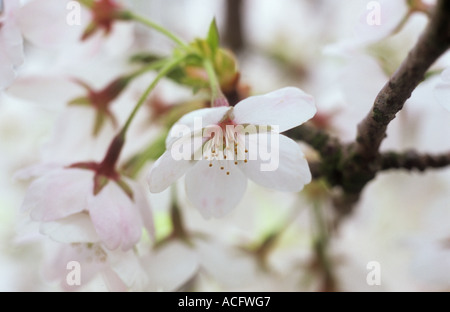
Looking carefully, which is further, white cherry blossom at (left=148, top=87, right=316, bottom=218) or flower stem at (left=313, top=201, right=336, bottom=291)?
flower stem at (left=313, top=201, right=336, bottom=291)

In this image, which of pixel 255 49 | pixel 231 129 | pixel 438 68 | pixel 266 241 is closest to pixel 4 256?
pixel 266 241

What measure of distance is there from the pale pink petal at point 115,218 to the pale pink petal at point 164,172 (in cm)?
5

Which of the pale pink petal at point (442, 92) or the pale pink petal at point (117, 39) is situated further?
the pale pink petal at point (117, 39)

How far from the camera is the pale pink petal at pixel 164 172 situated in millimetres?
411

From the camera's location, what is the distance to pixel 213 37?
528 mm

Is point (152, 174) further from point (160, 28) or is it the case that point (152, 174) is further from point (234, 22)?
point (234, 22)

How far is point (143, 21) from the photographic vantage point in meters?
0.61

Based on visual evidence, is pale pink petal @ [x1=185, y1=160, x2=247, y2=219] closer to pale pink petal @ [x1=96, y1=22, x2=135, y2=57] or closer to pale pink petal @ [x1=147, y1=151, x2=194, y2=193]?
pale pink petal @ [x1=147, y1=151, x2=194, y2=193]

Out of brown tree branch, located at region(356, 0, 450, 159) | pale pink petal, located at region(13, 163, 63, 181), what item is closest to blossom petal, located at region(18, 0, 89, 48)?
pale pink petal, located at region(13, 163, 63, 181)

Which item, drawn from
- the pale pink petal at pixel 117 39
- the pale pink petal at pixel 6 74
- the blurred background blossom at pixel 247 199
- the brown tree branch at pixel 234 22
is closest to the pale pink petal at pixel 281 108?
the blurred background blossom at pixel 247 199

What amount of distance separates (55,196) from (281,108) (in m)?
0.21

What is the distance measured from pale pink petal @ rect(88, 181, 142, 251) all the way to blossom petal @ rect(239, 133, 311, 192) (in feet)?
0.36

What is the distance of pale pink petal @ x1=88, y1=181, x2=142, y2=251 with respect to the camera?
443 mm

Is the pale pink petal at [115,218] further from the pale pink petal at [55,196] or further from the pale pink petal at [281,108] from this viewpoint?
the pale pink petal at [281,108]
